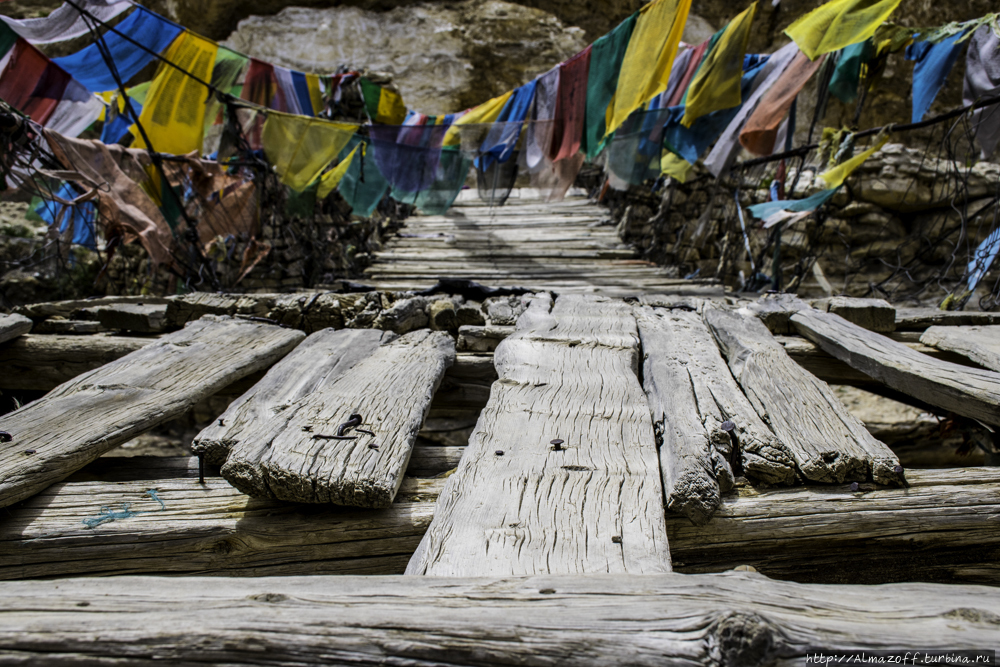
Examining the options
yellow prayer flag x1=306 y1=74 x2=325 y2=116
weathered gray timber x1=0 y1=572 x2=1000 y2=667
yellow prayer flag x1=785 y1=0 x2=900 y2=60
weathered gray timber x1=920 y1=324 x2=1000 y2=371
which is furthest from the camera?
yellow prayer flag x1=306 y1=74 x2=325 y2=116

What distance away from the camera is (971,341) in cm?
246

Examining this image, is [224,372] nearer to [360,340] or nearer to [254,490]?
[360,340]

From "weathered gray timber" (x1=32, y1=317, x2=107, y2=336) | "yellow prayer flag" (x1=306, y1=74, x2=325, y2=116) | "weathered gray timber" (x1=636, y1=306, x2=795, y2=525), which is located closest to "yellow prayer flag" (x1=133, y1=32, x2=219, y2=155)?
"yellow prayer flag" (x1=306, y1=74, x2=325, y2=116)

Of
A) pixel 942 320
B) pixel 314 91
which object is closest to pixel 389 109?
pixel 314 91

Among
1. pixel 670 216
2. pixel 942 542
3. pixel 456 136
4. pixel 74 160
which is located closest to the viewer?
pixel 942 542

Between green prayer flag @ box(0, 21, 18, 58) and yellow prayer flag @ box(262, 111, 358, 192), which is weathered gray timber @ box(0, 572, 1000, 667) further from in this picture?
green prayer flag @ box(0, 21, 18, 58)

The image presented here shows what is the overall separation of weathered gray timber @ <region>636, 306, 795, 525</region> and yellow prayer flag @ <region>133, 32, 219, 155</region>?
651 cm

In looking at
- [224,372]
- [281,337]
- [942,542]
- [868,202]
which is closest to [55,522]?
[224,372]

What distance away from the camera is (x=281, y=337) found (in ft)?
8.98

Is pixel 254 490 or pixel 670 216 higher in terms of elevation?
pixel 670 216

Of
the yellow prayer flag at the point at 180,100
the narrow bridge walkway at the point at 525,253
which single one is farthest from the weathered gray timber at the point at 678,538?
the yellow prayer flag at the point at 180,100

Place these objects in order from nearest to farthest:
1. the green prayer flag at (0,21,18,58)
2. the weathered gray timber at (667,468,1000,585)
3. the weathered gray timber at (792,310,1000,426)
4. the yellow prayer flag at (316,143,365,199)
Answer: the weathered gray timber at (667,468,1000,585) → the weathered gray timber at (792,310,1000,426) → the green prayer flag at (0,21,18,58) → the yellow prayer flag at (316,143,365,199)

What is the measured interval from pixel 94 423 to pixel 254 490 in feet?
2.63

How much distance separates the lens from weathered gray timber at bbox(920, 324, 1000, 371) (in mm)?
2246
